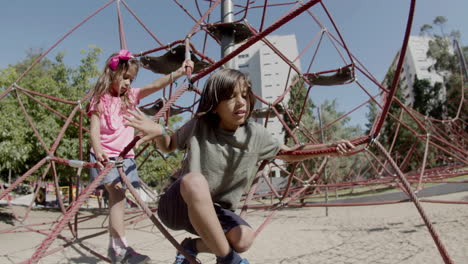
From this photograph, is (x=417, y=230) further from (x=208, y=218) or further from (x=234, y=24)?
(x=208, y=218)

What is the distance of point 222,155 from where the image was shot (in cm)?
99

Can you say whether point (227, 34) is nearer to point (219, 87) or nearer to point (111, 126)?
point (111, 126)

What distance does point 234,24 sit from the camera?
220cm

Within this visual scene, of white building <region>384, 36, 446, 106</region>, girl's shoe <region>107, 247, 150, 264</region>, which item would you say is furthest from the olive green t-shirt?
white building <region>384, 36, 446, 106</region>

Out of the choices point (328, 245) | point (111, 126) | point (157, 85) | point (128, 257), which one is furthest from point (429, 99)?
point (128, 257)

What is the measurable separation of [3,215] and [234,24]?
511cm

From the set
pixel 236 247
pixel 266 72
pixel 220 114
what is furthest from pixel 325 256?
pixel 266 72

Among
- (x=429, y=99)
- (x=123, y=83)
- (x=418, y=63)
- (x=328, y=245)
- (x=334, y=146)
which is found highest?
(x=123, y=83)

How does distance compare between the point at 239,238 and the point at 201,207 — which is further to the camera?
the point at 239,238

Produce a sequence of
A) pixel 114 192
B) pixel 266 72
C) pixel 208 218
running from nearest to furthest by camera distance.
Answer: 1. pixel 208 218
2. pixel 114 192
3. pixel 266 72

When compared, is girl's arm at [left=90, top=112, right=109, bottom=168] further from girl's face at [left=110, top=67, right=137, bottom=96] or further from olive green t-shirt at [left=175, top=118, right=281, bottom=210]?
olive green t-shirt at [left=175, top=118, right=281, bottom=210]

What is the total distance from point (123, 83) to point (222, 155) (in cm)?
80

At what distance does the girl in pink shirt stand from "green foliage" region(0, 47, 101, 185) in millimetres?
2460

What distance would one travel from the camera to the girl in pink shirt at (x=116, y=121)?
1.41m
